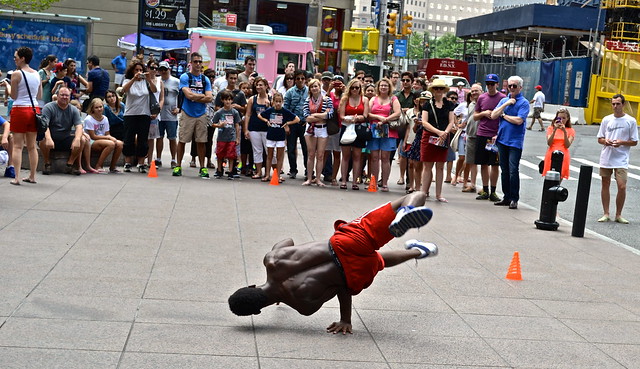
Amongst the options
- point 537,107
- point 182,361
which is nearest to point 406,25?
point 537,107

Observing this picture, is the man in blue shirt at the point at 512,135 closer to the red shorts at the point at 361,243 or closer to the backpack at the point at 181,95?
the backpack at the point at 181,95

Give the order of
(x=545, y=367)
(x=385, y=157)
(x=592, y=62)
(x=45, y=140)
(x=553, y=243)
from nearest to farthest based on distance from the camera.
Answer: (x=545, y=367) < (x=553, y=243) < (x=45, y=140) < (x=385, y=157) < (x=592, y=62)

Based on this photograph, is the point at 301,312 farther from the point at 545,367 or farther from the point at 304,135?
the point at 304,135

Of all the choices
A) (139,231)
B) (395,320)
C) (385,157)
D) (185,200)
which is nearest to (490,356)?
(395,320)

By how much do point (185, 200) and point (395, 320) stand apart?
6.01 m

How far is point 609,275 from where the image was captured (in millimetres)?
9164

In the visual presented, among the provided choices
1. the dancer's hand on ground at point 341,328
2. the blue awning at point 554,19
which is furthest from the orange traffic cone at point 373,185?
the blue awning at point 554,19

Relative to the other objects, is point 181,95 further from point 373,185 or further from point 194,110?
point 373,185

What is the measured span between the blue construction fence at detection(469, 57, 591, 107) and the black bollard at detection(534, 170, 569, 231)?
32.0 meters

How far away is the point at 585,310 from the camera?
746cm

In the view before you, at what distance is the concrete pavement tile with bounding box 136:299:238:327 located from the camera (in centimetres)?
625

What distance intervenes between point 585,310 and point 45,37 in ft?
73.9

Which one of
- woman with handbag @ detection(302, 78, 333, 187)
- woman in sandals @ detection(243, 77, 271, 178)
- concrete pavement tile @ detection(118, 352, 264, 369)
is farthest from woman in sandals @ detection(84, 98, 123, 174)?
concrete pavement tile @ detection(118, 352, 264, 369)

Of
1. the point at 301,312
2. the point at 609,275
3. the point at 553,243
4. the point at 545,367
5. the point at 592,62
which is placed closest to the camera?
the point at 545,367
